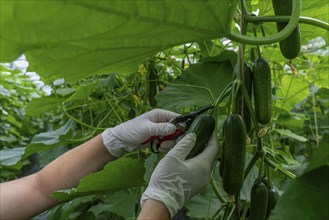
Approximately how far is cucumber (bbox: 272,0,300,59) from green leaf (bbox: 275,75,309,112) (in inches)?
46.2

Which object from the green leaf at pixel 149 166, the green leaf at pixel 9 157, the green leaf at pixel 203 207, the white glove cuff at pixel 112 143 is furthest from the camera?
the green leaf at pixel 9 157

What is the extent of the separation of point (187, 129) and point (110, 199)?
83cm

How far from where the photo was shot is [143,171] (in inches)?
60.2

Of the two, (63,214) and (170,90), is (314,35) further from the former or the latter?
(63,214)

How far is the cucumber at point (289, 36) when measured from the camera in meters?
1.07

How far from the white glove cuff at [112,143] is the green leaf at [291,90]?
1.01 m

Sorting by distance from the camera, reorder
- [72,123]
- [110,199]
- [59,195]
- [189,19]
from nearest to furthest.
Answer: [189,19], [59,195], [110,199], [72,123]

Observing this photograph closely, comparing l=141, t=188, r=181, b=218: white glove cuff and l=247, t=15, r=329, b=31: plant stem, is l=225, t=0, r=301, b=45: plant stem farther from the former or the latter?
l=141, t=188, r=181, b=218: white glove cuff

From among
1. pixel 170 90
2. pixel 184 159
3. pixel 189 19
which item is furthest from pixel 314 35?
pixel 189 19

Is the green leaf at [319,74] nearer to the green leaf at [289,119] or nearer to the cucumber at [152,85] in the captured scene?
the green leaf at [289,119]

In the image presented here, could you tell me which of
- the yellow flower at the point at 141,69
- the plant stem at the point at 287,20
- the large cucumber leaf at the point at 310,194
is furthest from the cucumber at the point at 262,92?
the yellow flower at the point at 141,69

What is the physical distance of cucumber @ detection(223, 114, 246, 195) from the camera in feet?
3.59

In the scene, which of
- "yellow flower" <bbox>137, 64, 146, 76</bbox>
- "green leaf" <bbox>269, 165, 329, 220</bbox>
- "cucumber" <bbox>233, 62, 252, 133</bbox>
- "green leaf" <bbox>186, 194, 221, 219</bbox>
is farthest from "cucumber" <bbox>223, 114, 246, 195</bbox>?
"yellow flower" <bbox>137, 64, 146, 76</bbox>

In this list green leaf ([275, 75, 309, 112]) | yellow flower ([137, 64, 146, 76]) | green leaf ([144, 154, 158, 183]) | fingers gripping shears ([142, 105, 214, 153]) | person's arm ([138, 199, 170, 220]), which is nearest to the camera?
person's arm ([138, 199, 170, 220])
